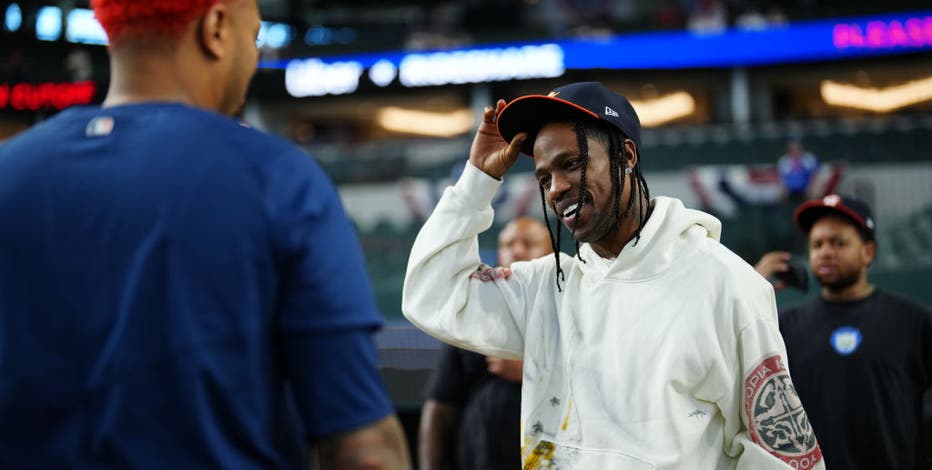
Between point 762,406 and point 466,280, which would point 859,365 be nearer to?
point 762,406

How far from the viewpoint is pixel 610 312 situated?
8.84 ft

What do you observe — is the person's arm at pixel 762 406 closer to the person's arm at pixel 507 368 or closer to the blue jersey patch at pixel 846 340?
the person's arm at pixel 507 368

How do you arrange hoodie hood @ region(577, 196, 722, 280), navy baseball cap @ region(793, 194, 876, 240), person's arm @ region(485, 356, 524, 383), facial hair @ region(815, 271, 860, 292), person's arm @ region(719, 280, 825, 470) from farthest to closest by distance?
navy baseball cap @ region(793, 194, 876, 240)
facial hair @ region(815, 271, 860, 292)
person's arm @ region(485, 356, 524, 383)
hoodie hood @ region(577, 196, 722, 280)
person's arm @ region(719, 280, 825, 470)

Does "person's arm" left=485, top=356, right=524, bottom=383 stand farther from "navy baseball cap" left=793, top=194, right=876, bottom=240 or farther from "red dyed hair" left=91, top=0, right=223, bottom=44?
"red dyed hair" left=91, top=0, right=223, bottom=44

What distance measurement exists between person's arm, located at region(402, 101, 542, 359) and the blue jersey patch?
7.91 feet

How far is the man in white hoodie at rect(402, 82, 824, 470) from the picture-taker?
8.23 feet

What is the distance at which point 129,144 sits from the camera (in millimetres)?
1499

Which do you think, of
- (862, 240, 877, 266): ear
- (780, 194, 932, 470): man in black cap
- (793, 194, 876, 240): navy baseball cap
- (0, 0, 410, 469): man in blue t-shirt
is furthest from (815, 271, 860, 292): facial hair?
(0, 0, 410, 469): man in blue t-shirt

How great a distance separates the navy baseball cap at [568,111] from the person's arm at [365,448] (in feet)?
4.38

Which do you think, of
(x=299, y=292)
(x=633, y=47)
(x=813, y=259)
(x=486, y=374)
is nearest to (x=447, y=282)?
(x=299, y=292)

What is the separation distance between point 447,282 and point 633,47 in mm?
16919

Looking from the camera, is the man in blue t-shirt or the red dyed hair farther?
the red dyed hair

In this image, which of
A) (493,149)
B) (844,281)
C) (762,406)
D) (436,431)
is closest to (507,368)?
(436,431)

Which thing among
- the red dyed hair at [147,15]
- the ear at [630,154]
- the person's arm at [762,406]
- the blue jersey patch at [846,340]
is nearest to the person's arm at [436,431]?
the blue jersey patch at [846,340]
